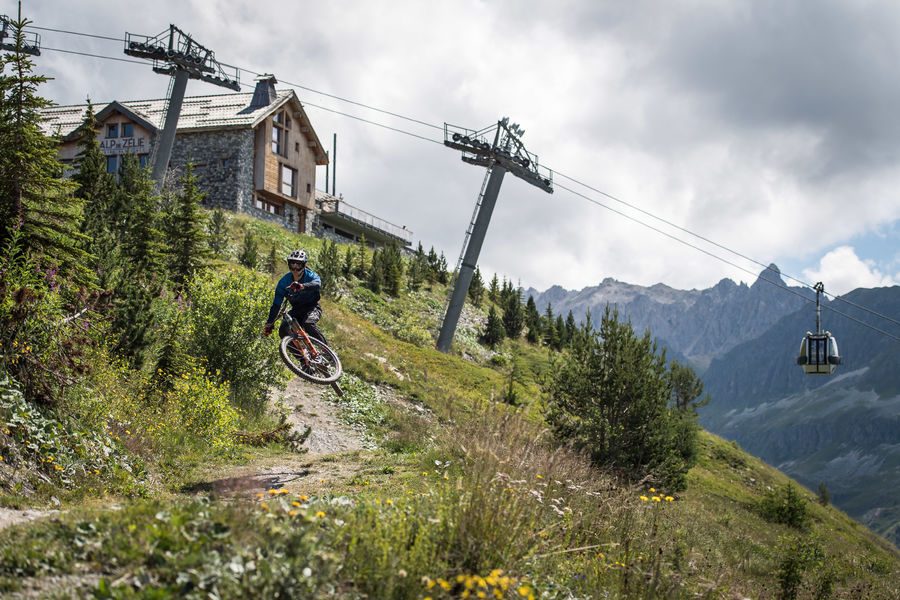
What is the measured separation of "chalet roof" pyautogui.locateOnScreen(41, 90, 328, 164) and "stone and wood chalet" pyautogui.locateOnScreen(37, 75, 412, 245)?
0.08m

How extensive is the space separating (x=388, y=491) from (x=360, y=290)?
3675 cm

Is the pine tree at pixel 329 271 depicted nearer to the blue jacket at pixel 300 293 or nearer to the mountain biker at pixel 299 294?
the mountain biker at pixel 299 294

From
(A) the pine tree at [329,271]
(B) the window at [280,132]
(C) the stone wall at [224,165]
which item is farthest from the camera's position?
(B) the window at [280,132]

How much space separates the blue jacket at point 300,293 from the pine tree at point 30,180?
371 centimetres

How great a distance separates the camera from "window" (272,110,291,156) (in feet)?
190

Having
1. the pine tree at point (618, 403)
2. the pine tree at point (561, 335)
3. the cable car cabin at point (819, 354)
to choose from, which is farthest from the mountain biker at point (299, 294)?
the pine tree at point (561, 335)

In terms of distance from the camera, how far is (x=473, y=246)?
39.6 m

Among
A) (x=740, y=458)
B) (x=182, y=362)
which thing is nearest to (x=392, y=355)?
(x=182, y=362)

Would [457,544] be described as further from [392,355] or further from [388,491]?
[392,355]

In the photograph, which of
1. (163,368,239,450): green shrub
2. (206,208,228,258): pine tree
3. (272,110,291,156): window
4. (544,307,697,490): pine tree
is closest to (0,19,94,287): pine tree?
(163,368,239,450): green shrub

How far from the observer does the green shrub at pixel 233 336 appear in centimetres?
1950

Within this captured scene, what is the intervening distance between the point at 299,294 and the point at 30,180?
224 inches

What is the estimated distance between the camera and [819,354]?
830 inches

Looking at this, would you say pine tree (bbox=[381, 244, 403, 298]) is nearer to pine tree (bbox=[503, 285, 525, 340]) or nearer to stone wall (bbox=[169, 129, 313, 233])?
pine tree (bbox=[503, 285, 525, 340])
